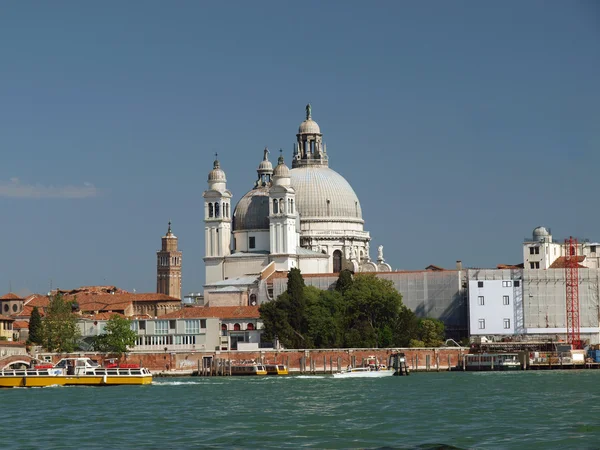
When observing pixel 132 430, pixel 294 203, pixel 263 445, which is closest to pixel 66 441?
pixel 132 430

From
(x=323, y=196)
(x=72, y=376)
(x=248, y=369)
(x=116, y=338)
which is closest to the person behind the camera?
(x=72, y=376)

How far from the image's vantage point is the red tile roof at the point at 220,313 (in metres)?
88.0

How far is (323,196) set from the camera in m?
105

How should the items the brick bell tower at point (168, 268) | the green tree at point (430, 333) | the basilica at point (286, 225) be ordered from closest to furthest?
the green tree at point (430, 333) < the basilica at point (286, 225) < the brick bell tower at point (168, 268)

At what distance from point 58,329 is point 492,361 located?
78.9 feet

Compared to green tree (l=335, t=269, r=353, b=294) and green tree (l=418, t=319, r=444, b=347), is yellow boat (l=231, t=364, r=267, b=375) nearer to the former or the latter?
green tree (l=335, t=269, r=353, b=294)

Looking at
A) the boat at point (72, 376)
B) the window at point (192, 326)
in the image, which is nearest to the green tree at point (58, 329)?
the window at point (192, 326)

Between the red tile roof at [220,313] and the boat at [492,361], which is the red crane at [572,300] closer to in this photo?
the boat at [492,361]

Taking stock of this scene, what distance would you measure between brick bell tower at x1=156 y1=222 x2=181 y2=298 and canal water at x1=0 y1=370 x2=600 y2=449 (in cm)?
9474

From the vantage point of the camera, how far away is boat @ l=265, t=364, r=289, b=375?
77812 mm

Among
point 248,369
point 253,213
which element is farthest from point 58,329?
point 253,213

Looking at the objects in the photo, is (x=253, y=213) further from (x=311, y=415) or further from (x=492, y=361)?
(x=311, y=415)

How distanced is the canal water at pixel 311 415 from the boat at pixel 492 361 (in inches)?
629

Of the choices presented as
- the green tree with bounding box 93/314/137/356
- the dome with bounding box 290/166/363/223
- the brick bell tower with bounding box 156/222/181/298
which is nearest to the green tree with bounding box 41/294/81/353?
the green tree with bounding box 93/314/137/356
